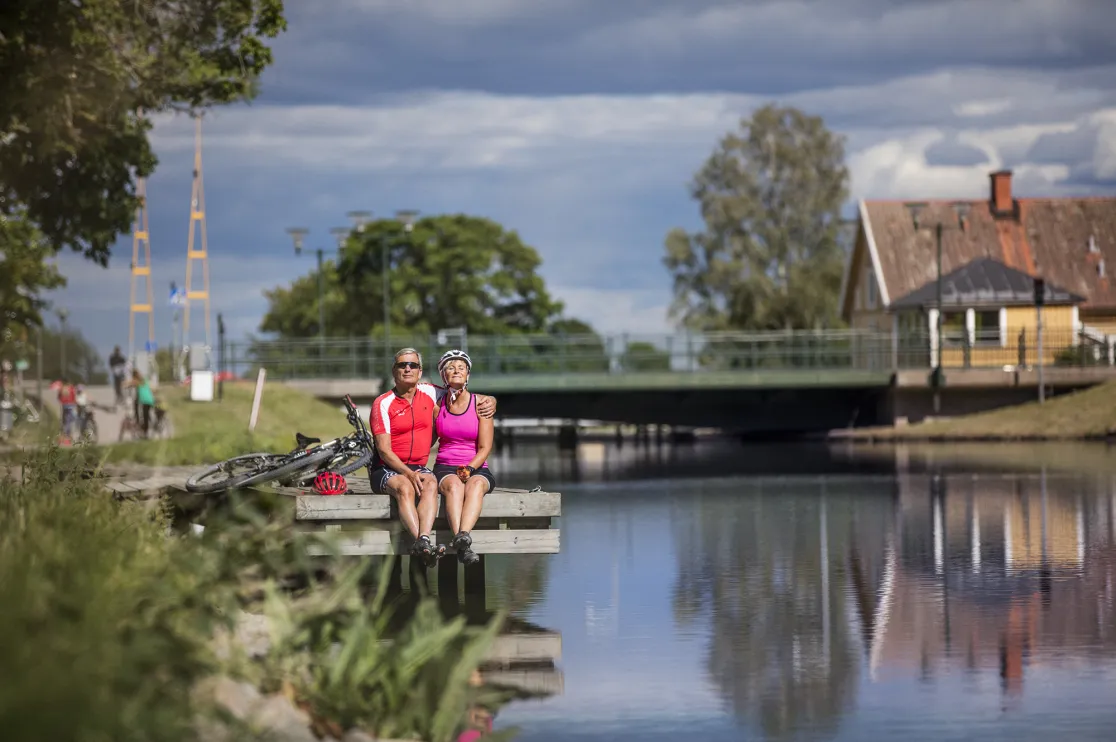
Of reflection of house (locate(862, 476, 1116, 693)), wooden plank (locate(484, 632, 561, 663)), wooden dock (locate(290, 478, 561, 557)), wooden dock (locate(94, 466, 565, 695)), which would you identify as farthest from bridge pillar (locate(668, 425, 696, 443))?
wooden plank (locate(484, 632, 561, 663))

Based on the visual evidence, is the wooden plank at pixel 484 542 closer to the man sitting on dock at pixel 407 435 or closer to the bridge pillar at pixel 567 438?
the man sitting on dock at pixel 407 435

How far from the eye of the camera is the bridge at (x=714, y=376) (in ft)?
178

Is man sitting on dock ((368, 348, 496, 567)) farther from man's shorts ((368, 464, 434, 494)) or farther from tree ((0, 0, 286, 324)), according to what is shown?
tree ((0, 0, 286, 324))

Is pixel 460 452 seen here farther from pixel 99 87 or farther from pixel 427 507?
pixel 99 87

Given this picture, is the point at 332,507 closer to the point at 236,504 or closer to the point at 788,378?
the point at 236,504

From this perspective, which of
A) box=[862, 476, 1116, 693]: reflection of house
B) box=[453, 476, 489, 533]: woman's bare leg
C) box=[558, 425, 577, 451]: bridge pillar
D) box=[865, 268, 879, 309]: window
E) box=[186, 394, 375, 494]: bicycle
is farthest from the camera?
box=[865, 268, 879, 309]: window

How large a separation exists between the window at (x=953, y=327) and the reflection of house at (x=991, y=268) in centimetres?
4

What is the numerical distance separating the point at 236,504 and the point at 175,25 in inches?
809

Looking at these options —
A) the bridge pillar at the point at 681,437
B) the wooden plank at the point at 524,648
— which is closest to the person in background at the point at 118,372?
the bridge pillar at the point at 681,437

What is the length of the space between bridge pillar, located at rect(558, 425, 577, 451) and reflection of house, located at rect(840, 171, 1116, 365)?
12088 millimetres

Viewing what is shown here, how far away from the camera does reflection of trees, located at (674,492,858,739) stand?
28.2 ft

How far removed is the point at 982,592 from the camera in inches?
505

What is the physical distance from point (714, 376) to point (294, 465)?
1598 inches

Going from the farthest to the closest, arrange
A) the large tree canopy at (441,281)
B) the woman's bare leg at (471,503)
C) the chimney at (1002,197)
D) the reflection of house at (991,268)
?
the large tree canopy at (441,281) < the chimney at (1002,197) < the reflection of house at (991,268) < the woman's bare leg at (471,503)
